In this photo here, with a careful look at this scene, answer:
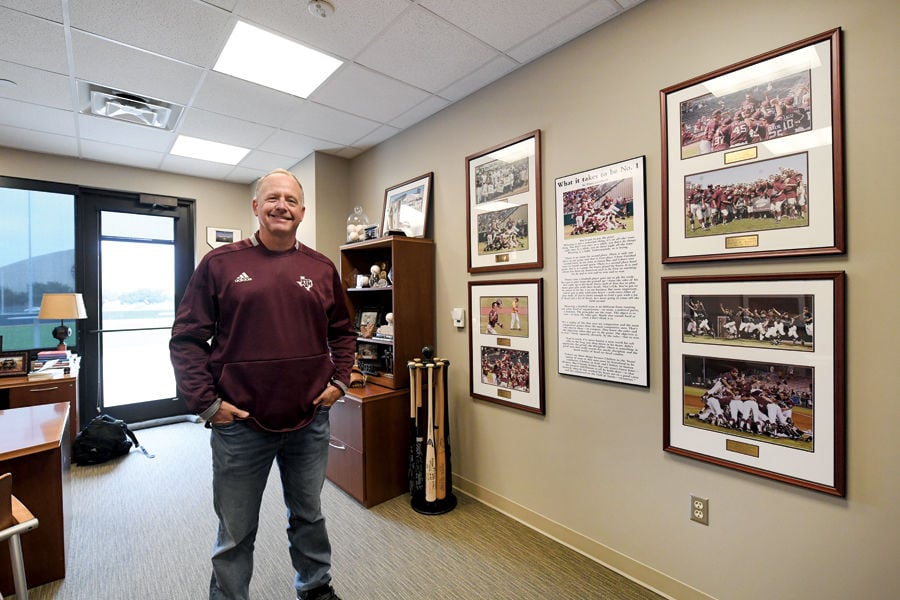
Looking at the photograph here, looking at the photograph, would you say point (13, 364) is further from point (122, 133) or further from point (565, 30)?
point (565, 30)

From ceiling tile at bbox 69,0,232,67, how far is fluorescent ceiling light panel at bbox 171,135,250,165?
143 cm

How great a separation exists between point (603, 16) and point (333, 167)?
8.76ft

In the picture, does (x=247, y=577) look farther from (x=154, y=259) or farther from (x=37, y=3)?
(x=154, y=259)

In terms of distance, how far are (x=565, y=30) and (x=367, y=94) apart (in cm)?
127

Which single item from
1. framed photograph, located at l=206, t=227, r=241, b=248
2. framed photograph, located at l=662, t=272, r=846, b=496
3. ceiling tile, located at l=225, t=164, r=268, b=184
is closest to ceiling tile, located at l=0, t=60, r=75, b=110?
ceiling tile, located at l=225, t=164, r=268, b=184

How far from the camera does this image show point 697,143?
1.74m

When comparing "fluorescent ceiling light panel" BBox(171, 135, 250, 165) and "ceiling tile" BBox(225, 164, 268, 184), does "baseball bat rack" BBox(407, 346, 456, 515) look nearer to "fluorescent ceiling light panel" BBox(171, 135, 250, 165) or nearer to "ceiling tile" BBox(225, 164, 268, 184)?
"fluorescent ceiling light panel" BBox(171, 135, 250, 165)

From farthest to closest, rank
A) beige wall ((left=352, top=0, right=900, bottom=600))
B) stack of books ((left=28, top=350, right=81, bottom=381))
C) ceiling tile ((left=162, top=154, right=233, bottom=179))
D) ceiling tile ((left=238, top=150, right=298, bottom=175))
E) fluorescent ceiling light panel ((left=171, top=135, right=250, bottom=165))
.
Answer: ceiling tile ((left=162, top=154, right=233, bottom=179)), ceiling tile ((left=238, top=150, right=298, bottom=175)), fluorescent ceiling light panel ((left=171, top=135, right=250, bottom=165)), stack of books ((left=28, top=350, right=81, bottom=381)), beige wall ((left=352, top=0, right=900, bottom=600))

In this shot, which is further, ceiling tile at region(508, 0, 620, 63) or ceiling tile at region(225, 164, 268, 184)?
ceiling tile at region(225, 164, 268, 184)

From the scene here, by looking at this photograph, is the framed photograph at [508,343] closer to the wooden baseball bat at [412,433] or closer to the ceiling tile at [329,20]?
the wooden baseball bat at [412,433]

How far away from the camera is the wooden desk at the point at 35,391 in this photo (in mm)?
2930

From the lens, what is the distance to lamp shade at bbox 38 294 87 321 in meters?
3.33

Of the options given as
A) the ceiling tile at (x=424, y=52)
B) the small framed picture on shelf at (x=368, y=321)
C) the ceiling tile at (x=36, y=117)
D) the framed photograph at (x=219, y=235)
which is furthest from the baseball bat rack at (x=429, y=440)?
the framed photograph at (x=219, y=235)

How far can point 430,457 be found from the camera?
255 cm
